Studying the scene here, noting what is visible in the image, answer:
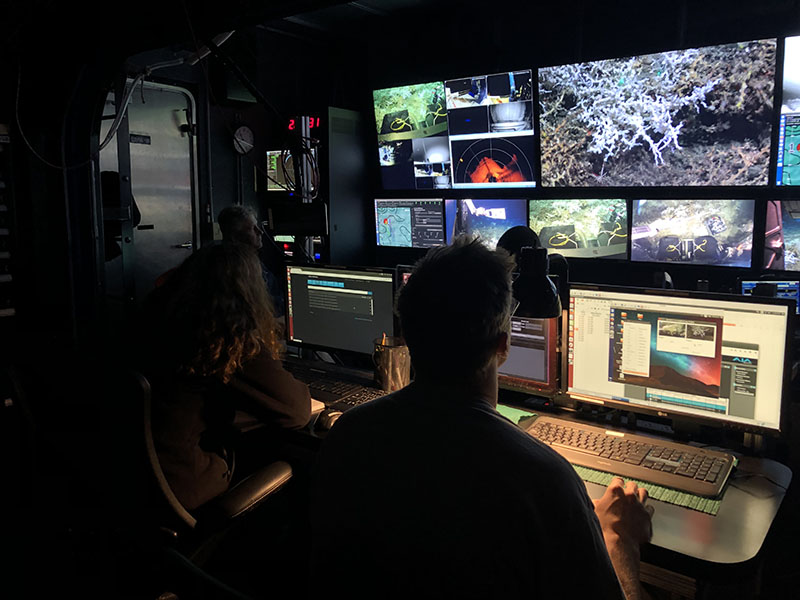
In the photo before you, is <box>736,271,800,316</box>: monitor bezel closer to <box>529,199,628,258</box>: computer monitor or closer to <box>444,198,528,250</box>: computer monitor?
<box>529,199,628,258</box>: computer monitor

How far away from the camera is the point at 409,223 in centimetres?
465

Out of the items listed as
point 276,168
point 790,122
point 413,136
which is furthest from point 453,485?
point 276,168

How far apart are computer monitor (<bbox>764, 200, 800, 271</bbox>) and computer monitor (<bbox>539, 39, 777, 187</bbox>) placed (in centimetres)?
18

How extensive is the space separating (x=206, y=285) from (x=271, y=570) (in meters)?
0.80

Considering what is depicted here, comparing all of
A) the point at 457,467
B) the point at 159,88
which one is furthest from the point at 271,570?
the point at 159,88

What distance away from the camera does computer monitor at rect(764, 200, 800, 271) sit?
3246 mm

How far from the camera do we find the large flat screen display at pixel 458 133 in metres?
3.95

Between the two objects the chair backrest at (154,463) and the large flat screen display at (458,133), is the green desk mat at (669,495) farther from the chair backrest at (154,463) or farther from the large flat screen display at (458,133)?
the large flat screen display at (458,133)

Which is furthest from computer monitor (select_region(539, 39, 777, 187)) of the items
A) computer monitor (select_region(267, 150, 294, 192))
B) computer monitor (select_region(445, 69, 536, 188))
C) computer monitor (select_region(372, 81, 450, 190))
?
computer monitor (select_region(267, 150, 294, 192))

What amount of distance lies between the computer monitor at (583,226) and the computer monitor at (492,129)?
0.22 meters

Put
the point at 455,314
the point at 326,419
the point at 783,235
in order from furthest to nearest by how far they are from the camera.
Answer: the point at 783,235 < the point at 326,419 < the point at 455,314

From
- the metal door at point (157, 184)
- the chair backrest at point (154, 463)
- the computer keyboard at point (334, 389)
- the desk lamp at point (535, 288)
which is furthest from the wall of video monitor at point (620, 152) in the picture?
the chair backrest at point (154, 463)

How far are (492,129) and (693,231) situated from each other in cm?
136

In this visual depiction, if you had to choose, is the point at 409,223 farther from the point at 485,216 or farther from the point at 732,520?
the point at 732,520
